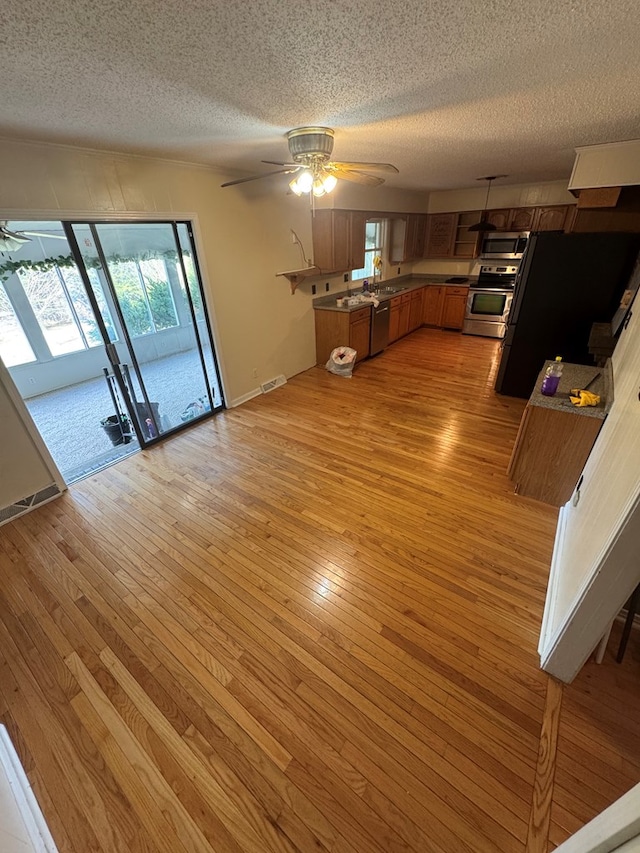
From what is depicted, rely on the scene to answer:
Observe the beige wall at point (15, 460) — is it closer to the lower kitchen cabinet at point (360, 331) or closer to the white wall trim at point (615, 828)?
the white wall trim at point (615, 828)

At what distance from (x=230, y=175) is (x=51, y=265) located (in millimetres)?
3385

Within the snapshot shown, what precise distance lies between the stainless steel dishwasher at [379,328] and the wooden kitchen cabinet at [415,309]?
111 cm

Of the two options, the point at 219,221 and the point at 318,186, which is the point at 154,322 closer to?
the point at 219,221

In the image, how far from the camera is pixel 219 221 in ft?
11.3

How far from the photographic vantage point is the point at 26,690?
5.17 feet

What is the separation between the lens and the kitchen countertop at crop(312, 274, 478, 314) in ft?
15.9

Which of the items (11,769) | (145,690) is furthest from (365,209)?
(11,769)

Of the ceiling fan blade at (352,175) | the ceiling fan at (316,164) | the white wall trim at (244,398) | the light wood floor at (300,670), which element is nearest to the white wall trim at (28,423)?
the light wood floor at (300,670)

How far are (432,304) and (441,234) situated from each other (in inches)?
51.7

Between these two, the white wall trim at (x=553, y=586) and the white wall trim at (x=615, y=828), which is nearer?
the white wall trim at (x=615, y=828)

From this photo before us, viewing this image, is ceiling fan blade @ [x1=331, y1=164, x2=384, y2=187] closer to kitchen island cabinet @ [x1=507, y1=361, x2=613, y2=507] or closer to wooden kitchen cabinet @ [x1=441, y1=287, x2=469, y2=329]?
kitchen island cabinet @ [x1=507, y1=361, x2=613, y2=507]

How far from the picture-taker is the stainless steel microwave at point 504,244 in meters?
5.71

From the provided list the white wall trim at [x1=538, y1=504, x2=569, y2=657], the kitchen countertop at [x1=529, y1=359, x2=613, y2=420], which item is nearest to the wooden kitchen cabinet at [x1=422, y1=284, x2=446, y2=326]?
the kitchen countertop at [x1=529, y1=359, x2=613, y2=420]

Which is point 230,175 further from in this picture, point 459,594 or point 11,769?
point 11,769
